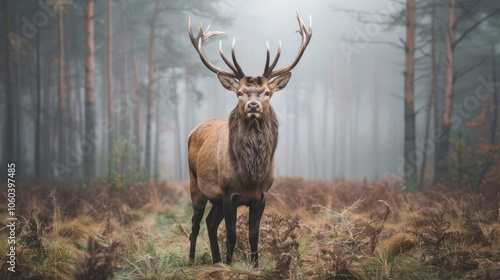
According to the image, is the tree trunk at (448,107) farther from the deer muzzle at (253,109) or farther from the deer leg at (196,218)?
the deer muzzle at (253,109)

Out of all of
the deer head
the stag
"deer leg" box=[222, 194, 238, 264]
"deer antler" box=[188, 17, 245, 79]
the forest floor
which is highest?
"deer antler" box=[188, 17, 245, 79]

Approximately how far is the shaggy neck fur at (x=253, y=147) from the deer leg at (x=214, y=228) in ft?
2.56

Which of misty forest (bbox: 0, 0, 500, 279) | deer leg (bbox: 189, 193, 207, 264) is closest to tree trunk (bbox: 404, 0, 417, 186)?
misty forest (bbox: 0, 0, 500, 279)

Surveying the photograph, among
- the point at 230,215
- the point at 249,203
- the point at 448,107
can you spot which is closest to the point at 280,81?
the point at 249,203

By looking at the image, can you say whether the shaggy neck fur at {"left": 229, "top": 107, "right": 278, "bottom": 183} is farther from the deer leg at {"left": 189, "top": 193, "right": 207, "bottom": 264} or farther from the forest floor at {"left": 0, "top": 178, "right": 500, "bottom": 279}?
the deer leg at {"left": 189, "top": 193, "right": 207, "bottom": 264}

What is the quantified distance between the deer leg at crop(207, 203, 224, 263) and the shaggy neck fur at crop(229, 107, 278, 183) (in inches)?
30.7

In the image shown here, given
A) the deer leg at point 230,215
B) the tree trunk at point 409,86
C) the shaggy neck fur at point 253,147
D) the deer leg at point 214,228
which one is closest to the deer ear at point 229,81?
the shaggy neck fur at point 253,147

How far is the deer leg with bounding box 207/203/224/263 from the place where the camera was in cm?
444

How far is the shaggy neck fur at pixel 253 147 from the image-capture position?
3.95 meters

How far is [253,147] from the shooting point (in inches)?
156

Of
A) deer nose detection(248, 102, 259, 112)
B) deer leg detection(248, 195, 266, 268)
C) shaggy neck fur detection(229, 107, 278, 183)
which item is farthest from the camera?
deer leg detection(248, 195, 266, 268)

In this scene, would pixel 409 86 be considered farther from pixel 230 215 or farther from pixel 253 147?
pixel 230 215

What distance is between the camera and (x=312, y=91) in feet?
118

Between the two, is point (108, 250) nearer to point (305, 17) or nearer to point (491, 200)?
point (491, 200)
